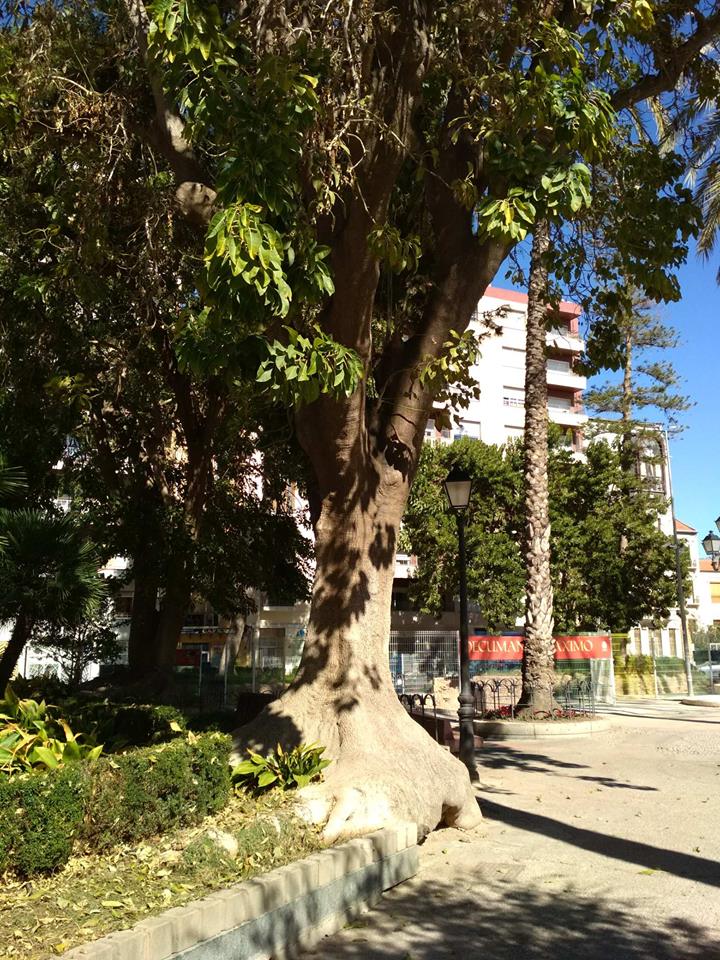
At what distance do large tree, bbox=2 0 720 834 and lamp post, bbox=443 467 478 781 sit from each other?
223cm

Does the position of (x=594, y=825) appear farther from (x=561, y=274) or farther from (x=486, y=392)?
(x=486, y=392)

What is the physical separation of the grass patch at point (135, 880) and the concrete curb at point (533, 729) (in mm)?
10505

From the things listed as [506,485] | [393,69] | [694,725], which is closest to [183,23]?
[393,69]

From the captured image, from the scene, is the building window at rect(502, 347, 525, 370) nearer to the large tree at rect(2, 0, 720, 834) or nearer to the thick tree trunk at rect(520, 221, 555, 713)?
the thick tree trunk at rect(520, 221, 555, 713)

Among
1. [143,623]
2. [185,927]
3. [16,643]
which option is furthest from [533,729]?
[185,927]

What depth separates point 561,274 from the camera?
10.4m

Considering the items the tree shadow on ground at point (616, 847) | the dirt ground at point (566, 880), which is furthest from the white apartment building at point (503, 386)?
the tree shadow on ground at point (616, 847)

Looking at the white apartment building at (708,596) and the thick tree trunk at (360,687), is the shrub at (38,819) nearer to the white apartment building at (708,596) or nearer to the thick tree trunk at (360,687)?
the thick tree trunk at (360,687)

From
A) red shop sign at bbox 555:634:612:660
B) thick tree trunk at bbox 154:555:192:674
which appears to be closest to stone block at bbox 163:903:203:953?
thick tree trunk at bbox 154:555:192:674

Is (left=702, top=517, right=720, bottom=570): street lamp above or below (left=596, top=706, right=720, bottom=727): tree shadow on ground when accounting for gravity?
above

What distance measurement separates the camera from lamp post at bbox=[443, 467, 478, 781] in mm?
Result: 10180

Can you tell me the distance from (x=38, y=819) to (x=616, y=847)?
4.89 metres

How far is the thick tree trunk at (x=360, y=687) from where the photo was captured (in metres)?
7.08

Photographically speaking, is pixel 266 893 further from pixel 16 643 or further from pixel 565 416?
pixel 565 416
